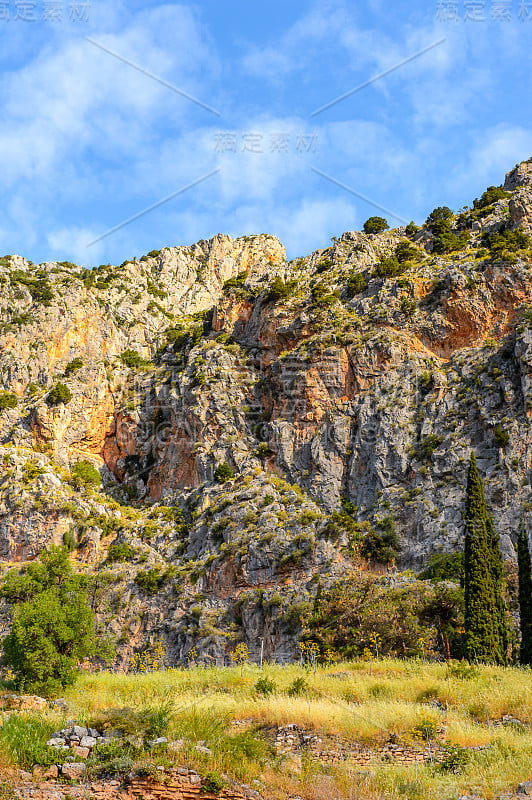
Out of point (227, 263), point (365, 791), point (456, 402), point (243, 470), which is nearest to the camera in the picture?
point (365, 791)

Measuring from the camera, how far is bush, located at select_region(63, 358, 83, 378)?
242 ft

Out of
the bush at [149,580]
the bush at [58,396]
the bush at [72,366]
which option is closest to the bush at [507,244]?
the bush at [149,580]

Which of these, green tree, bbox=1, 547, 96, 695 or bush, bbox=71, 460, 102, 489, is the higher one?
bush, bbox=71, 460, 102, 489

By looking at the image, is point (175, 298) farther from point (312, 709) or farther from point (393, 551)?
point (312, 709)

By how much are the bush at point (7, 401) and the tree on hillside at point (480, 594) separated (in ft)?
161

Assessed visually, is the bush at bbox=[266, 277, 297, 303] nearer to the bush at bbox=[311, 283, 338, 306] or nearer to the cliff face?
the cliff face

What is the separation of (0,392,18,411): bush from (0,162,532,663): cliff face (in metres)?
0.67

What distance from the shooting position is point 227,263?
376 ft

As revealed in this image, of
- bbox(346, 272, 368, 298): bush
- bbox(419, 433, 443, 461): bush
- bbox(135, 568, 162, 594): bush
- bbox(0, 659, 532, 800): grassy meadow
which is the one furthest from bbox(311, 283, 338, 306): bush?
bbox(0, 659, 532, 800): grassy meadow

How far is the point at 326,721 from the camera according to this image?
2003 centimetres

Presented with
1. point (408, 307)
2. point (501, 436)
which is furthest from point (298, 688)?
point (408, 307)

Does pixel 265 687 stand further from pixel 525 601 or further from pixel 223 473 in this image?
pixel 223 473

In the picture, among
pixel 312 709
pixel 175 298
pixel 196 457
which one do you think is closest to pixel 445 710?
pixel 312 709

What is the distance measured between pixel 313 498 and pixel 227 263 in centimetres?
6700
